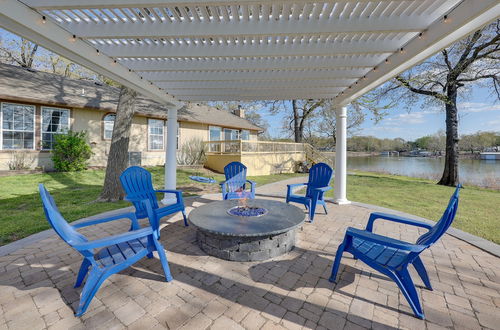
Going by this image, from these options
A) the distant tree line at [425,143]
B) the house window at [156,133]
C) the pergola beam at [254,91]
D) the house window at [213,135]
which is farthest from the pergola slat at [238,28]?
the distant tree line at [425,143]

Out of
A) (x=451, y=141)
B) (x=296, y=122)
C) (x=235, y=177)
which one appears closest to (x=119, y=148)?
(x=235, y=177)

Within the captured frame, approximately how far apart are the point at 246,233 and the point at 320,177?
9.47 ft

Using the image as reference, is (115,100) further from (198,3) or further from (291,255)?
(291,255)

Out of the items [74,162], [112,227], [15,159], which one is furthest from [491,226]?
[15,159]

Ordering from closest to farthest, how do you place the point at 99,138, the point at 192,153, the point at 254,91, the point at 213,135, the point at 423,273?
the point at 423,273 < the point at 254,91 < the point at 99,138 < the point at 192,153 < the point at 213,135

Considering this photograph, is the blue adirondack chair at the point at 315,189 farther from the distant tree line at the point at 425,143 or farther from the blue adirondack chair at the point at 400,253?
the distant tree line at the point at 425,143

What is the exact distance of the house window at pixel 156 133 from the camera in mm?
12734

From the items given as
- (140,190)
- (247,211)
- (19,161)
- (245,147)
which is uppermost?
(245,147)

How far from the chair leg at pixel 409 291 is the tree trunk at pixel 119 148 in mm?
6388

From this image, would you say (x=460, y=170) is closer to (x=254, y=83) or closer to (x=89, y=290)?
(x=254, y=83)

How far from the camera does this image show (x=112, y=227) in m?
4.01

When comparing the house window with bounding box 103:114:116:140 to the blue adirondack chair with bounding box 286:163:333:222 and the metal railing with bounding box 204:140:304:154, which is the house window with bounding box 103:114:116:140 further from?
the blue adirondack chair with bounding box 286:163:333:222

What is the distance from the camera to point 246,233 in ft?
8.63

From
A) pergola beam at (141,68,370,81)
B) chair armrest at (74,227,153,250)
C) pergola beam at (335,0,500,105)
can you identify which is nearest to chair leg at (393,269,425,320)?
chair armrest at (74,227,153,250)
